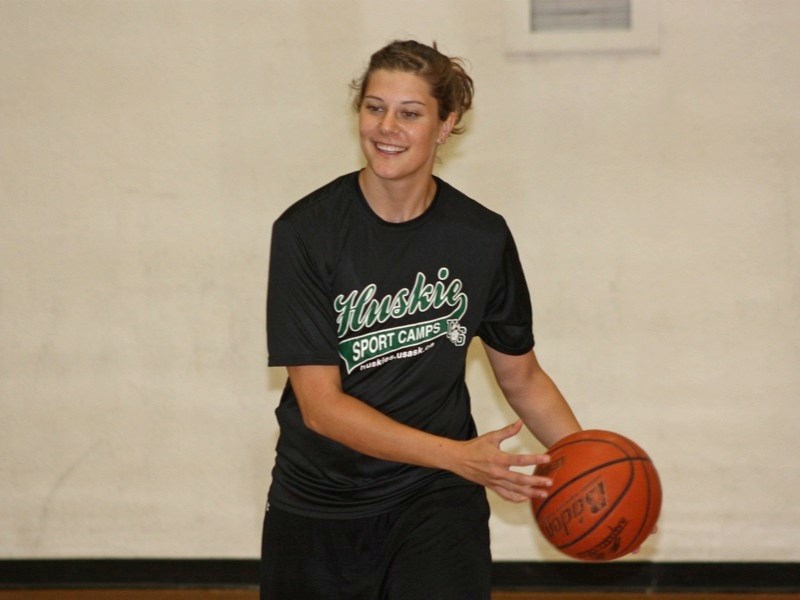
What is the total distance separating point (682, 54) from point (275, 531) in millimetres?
2450

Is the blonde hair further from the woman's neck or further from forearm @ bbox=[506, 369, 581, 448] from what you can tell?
forearm @ bbox=[506, 369, 581, 448]

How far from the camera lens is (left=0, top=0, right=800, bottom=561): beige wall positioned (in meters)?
4.04

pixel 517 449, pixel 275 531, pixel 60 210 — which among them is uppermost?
pixel 60 210

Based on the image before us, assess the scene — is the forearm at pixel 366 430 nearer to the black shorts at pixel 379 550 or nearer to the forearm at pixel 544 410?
the black shorts at pixel 379 550

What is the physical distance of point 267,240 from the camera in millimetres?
4172

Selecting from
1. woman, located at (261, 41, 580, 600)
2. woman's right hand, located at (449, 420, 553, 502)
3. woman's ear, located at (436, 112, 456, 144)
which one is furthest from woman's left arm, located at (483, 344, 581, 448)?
woman's ear, located at (436, 112, 456, 144)

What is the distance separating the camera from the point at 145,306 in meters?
4.20

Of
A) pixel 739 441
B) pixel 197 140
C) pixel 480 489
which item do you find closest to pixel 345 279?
pixel 480 489

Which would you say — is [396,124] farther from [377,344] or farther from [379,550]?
[379,550]

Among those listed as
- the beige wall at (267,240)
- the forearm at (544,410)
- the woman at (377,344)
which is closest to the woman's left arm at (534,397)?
the forearm at (544,410)

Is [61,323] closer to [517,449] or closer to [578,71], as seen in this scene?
[517,449]

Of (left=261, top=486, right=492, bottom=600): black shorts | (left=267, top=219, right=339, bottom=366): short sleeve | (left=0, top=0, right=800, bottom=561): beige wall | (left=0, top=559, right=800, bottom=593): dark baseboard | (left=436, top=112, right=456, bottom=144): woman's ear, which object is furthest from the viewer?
(left=0, top=559, right=800, bottom=593): dark baseboard

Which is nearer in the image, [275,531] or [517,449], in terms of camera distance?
[275,531]

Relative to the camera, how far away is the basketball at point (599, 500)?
231 cm
